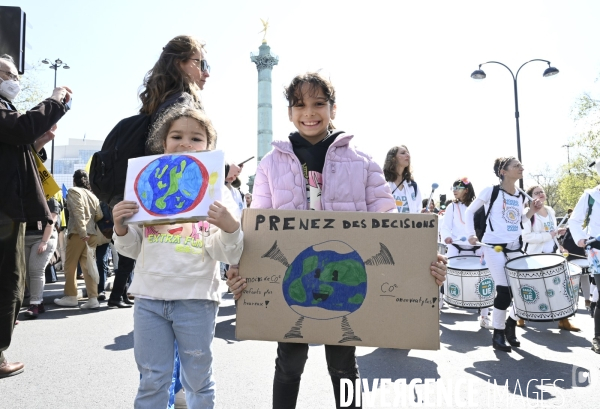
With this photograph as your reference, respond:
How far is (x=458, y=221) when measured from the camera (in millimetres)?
7352

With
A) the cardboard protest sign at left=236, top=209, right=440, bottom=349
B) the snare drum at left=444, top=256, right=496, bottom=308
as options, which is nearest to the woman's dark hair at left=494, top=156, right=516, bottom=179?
the snare drum at left=444, top=256, right=496, bottom=308

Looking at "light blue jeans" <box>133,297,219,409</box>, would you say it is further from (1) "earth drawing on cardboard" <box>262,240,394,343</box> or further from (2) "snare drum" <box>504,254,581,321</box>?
(2) "snare drum" <box>504,254,581,321</box>

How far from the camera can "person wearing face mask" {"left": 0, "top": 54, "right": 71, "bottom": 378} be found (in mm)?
3070

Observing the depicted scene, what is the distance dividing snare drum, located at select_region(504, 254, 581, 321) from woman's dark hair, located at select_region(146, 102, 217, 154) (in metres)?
3.72

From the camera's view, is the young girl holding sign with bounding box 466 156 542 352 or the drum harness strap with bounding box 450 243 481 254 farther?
the drum harness strap with bounding box 450 243 481 254

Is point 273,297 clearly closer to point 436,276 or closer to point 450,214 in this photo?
point 436,276

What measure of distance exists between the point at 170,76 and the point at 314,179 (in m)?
1.09

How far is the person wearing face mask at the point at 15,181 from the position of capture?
3.07 m

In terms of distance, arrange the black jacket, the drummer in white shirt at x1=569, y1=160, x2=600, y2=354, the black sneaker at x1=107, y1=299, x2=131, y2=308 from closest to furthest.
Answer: the black jacket < the drummer in white shirt at x1=569, y1=160, x2=600, y2=354 < the black sneaker at x1=107, y1=299, x2=131, y2=308

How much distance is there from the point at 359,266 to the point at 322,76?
1.03 metres

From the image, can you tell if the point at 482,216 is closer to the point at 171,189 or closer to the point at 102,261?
the point at 171,189

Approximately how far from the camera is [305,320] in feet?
7.13

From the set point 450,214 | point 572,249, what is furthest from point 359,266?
point 572,249

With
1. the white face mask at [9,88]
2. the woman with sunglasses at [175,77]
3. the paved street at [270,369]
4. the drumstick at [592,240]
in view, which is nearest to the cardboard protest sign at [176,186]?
the woman with sunglasses at [175,77]
